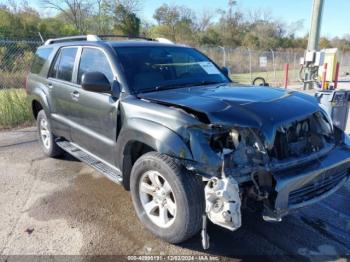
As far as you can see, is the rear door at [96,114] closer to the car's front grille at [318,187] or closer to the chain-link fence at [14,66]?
the car's front grille at [318,187]

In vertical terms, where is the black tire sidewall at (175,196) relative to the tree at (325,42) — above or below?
below

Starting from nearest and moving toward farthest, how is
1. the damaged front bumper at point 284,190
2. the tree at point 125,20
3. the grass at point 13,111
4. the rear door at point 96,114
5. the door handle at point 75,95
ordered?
the damaged front bumper at point 284,190, the rear door at point 96,114, the door handle at point 75,95, the grass at point 13,111, the tree at point 125,20

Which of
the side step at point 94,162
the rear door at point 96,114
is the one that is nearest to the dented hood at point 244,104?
the rear door at point 96,114

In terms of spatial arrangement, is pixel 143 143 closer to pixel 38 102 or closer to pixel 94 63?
pixel 94 63

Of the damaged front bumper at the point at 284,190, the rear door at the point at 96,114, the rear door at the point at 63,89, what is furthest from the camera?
the rear door at the point at 63,89

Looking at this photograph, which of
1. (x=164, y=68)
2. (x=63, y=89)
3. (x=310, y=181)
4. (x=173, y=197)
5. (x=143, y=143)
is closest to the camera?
(x=310, y=181)

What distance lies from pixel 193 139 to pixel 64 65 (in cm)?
287

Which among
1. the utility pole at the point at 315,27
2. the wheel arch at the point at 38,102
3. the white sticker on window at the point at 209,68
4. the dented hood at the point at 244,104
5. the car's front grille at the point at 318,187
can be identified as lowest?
the car's front grille at the point at 318,187

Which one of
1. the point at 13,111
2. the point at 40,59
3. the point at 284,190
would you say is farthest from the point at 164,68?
the point at 13,111

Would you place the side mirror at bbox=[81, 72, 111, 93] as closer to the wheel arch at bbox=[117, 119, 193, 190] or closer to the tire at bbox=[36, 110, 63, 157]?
the wheel arch at bbox=[117, 119, 193, 190]

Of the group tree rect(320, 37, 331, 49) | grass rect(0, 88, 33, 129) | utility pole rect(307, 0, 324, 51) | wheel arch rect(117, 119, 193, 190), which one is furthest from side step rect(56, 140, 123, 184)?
tree rect(320, 37, 331, 49)

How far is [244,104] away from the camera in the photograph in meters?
3.01

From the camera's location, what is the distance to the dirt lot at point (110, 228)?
3131mm

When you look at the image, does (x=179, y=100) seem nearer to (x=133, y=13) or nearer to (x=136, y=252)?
(x=136, y=252)
